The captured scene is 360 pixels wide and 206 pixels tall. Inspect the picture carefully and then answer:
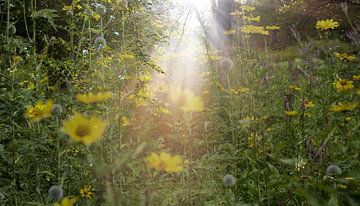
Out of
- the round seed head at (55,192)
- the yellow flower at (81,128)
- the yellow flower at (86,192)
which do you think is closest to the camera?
the yellow flower at (81,128)

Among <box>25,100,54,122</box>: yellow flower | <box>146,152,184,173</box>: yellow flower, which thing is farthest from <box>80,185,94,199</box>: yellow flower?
<box>146,152,184,173</box>: yellow flower

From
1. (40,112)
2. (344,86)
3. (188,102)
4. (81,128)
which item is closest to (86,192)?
(40,112)

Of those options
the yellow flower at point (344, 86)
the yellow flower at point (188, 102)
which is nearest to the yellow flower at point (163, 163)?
the yellow flower at point (188, 102)

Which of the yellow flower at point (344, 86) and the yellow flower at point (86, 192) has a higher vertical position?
the yellow flower at point (344, 86)

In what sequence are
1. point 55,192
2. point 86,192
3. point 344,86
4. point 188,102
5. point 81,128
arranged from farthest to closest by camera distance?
point 344,86, point 86,192, point 188,102, point 55,192, point 81,128

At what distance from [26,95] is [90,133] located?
72cm

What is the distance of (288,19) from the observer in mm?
8930

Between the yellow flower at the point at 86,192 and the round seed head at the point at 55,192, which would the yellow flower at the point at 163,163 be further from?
the yellow flower at the point at 86,192

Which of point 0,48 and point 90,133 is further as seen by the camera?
point 0,48

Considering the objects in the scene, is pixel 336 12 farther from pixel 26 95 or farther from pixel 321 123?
pixel 26 95

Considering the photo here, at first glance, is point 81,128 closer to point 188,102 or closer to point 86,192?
point 188,102

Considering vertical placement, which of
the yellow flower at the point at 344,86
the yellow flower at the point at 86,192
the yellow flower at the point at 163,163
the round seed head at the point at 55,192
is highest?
the yellow flower at the point at 163,163

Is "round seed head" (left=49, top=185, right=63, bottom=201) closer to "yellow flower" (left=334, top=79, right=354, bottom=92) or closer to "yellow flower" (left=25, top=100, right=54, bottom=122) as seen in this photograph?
"yellow flower" (left=25, top=100, right=54, bottom=122)

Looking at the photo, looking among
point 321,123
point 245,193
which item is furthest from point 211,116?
point 245,193
